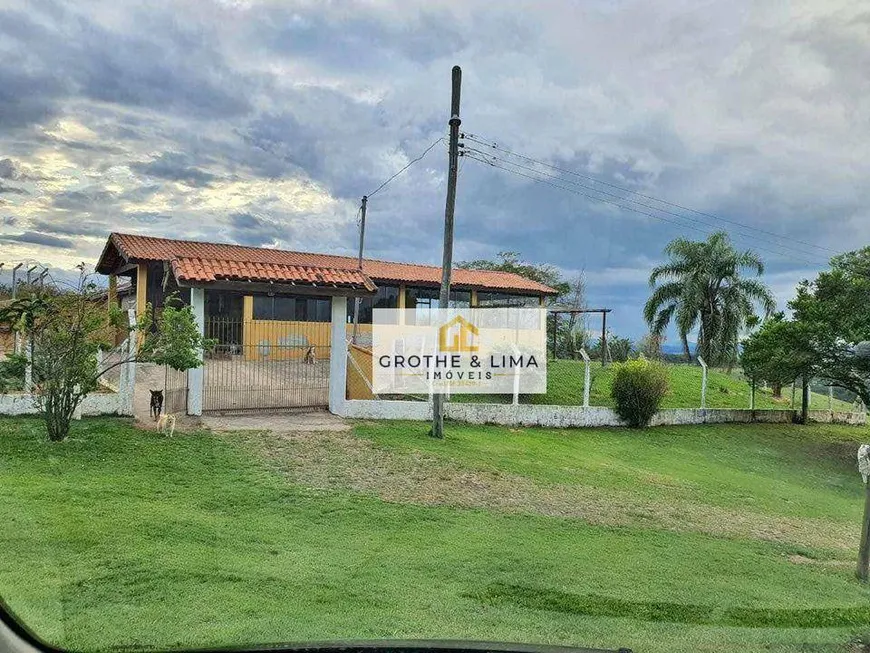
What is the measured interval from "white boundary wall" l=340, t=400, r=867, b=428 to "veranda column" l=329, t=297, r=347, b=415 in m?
0.16

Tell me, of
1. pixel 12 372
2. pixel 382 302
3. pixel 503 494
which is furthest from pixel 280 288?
pixel 382 302

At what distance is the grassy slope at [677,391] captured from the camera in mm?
13308

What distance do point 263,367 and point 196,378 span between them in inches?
40.0

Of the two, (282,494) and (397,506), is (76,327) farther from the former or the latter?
(397,506)

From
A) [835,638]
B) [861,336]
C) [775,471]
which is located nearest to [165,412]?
[835,638]

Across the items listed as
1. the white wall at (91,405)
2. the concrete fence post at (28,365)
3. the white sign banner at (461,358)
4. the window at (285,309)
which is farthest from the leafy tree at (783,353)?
the concrete fence post at (28,365)

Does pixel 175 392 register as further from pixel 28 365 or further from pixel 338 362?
pixel 338 362

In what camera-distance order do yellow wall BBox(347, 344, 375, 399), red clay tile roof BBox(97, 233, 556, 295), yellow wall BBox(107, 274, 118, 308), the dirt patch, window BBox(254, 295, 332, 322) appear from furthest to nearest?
1. window BBox(254, 295, 332, 322)
2. yellow wall BBox(347, 344, 375, 399)
3. red clay tile roof BBox(97, 233, 556, 295)
4. yellow wall BBox(107, 274, 118, 308)
5. the dirt patch

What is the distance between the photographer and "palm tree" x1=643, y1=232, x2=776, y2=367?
19.3 meters

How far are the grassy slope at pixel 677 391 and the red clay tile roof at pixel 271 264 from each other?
4897 millimetres

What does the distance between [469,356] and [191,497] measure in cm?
832

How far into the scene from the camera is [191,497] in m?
4.88

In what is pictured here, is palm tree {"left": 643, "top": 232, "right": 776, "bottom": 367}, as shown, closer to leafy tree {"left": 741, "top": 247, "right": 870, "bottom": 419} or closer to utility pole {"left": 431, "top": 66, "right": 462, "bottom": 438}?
leafy tree {"left": 741, "top": 247, "right": 870, "bottom": 419}

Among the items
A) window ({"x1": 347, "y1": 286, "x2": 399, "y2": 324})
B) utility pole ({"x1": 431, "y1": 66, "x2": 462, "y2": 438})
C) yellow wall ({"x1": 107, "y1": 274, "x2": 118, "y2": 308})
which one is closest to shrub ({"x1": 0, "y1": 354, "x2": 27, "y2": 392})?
yellow wall ({"x1": 107, "y1": 274, "x2": 118, "y2": 308})
